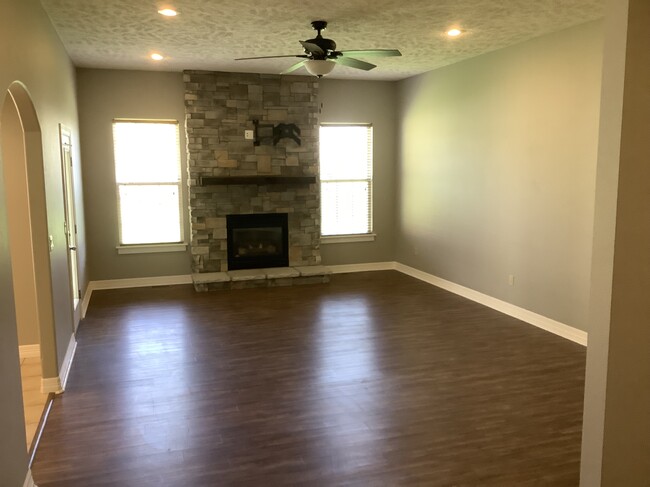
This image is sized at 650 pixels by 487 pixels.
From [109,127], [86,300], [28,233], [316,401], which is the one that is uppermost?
[109,127]

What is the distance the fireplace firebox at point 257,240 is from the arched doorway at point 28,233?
3.27m

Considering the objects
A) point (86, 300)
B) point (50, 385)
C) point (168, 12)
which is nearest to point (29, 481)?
point (50, 385)

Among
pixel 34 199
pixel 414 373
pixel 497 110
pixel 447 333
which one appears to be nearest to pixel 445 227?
pixel 497 110

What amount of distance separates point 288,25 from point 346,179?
3.67 metres

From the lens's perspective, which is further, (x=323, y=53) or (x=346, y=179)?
(x=346, y=179)

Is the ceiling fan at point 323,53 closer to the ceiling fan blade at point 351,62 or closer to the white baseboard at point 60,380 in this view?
the ceiling fan blade at point 351,62

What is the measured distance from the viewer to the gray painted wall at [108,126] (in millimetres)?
7023

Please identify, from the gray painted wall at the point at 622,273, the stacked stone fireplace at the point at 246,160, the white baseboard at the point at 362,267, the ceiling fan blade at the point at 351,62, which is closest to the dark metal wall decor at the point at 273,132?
the stacked stone fireplace at the point at 246,160

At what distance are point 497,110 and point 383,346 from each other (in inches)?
116

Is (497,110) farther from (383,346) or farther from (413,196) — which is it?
(383,346)

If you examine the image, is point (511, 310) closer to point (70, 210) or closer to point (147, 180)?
point (70, 210)

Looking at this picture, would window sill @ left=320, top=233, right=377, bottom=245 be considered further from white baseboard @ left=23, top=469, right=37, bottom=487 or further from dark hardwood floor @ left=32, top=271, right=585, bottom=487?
white baseboard @ left=23, top=469, right=37, bottom=487

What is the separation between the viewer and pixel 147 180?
735 cm

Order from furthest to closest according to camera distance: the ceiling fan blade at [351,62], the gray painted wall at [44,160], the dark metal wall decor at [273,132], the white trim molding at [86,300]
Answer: the dark metal wall decor at [273,132], the white trim molding at [86,300], the ceiling fan blade at [351,62], the gray painted wall at [44,160]
